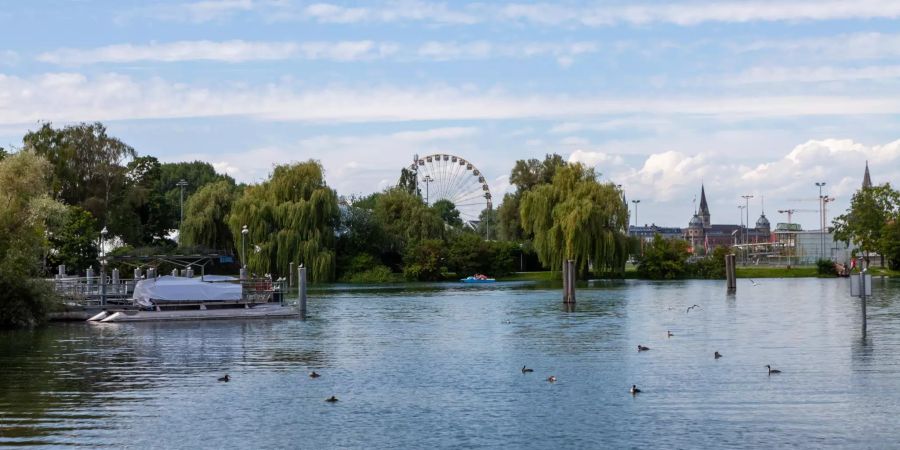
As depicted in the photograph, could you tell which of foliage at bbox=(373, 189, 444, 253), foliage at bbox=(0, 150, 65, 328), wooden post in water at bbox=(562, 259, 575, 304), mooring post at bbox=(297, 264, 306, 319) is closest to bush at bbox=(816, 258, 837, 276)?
foliage at bbox=(373, 189, 444, 253)

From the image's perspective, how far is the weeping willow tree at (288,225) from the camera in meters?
90.2

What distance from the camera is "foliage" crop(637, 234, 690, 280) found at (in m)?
109

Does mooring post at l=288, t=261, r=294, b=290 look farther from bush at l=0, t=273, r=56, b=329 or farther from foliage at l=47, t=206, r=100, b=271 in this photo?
bush at l=0, t=273, r=56, b=329

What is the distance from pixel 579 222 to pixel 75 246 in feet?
125

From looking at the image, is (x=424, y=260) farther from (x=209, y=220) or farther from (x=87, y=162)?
(x=87, y=162)

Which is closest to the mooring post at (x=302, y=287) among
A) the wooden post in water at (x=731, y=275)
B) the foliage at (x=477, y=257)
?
the wooden post in water at (x=731, y=275)

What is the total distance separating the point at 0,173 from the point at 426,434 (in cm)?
3301

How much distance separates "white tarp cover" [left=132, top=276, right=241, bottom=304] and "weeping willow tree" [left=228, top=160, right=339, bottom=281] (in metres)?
32.3

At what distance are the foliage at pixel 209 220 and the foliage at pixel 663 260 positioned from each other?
128 feet

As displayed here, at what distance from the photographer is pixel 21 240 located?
48.2 metres

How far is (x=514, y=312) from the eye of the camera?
5925cm

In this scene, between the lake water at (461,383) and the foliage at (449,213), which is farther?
the foliage at (449,213)

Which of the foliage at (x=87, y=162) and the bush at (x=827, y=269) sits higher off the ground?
the foliage at (x=87, y=162)

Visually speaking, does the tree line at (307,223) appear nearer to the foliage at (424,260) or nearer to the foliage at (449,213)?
the foliage at (424,260)
